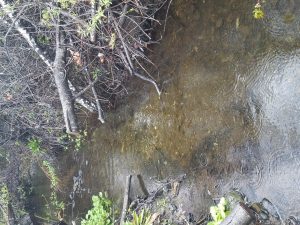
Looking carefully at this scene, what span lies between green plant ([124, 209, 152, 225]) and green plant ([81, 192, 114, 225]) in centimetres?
56

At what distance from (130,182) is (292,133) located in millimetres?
2406

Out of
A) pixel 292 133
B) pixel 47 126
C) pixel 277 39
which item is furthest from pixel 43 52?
pixel 292 133

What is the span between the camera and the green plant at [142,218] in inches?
190

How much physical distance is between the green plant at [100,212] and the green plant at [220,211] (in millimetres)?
1835

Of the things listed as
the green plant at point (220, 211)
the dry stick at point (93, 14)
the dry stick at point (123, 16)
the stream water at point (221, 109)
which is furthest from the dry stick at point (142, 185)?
the dry stick at point (123, 16)

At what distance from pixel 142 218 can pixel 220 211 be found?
1243 mm

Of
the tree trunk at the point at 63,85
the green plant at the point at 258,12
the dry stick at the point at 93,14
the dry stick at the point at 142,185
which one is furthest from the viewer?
the dry stick at the point at 142,185

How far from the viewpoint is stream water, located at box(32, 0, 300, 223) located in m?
3.72

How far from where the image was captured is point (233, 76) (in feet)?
13.5

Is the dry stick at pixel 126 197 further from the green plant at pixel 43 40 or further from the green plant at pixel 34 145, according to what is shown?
the green plant at pixel 43 40

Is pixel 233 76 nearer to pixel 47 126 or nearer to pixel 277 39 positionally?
pixel 277 39

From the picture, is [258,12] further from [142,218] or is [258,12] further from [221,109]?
[142,218]

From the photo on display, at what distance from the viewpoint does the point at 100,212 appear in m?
5.41

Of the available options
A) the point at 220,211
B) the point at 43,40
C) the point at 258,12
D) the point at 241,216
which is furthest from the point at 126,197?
Result: the point at 258,12
